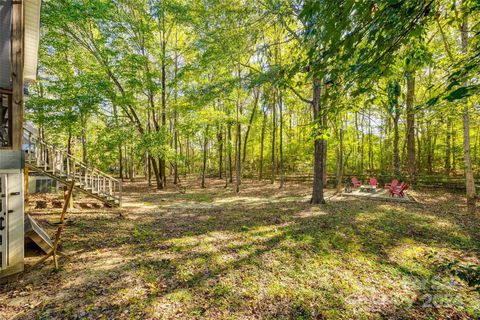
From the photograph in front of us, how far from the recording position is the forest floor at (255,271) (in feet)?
10.8

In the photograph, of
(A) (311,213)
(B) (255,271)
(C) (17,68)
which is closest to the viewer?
(C) (17,68)

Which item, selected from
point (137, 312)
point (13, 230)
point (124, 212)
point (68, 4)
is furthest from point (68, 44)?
point (137, 312)

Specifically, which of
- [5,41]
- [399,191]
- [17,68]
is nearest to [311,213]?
[399,191]

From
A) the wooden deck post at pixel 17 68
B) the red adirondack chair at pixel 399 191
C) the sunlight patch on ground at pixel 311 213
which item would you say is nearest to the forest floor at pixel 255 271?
the sunlight patch on ground at pixel 311 213

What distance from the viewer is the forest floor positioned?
10.8 feet

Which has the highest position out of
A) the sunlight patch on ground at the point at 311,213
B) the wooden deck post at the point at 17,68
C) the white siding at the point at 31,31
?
the white siding at the point at 31,31

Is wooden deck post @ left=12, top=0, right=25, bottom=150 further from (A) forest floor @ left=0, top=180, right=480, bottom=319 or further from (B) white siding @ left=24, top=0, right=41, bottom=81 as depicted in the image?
(A) forest floor @ left=0, top=180, right=480, bottom=319

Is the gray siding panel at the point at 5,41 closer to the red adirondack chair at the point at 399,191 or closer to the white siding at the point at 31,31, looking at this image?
the white siding at the point at 31,31

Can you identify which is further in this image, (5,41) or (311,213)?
(311,213)

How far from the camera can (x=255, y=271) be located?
14.3 ft

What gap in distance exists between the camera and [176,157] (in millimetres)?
14344

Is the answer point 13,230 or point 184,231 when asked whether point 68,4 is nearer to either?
point 13,230

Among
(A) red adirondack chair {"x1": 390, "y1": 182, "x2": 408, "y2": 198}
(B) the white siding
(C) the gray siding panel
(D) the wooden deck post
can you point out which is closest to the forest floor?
(D) the wooden deck post

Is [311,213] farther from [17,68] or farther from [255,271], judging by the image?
[17,68]
